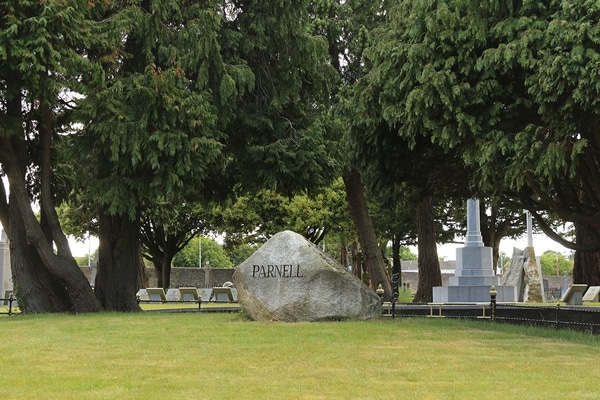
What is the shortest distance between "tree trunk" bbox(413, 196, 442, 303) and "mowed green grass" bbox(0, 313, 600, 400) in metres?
13.1

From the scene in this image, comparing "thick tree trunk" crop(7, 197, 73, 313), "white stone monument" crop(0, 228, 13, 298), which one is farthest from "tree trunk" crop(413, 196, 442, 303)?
"white stone monument" crop(0, 228, 13, 298)

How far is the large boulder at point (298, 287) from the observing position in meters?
15.0

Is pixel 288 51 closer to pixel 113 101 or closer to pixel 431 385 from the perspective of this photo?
pixel 113 101

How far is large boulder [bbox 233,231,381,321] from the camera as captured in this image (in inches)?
589

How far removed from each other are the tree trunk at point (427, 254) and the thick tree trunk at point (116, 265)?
→ 1174 centimetres

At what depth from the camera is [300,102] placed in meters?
21.8

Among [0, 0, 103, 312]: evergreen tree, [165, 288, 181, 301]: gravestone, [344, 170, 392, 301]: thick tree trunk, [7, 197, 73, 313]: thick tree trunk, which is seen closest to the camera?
[0, 0, 103, 312]: evergreen tree

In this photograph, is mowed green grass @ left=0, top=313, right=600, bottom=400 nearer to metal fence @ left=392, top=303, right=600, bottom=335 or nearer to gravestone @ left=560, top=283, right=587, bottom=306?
metal fence @ left=392, top=303, right=600, bottom=335

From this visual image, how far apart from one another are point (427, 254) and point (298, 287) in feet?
45.6

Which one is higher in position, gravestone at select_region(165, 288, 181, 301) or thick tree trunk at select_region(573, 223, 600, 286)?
thick tree trunk at select_region(573, 223, 600, 286)

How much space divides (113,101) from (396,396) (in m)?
11.9

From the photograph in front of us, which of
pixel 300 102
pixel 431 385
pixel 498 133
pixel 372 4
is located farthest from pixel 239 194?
pixel 431 385

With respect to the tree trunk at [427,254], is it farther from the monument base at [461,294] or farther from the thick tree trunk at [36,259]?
the thick tree trunk at [36,259]

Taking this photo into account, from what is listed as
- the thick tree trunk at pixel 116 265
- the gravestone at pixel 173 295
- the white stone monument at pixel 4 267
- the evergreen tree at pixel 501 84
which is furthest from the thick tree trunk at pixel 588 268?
the white stone monument at pixel 4 267
